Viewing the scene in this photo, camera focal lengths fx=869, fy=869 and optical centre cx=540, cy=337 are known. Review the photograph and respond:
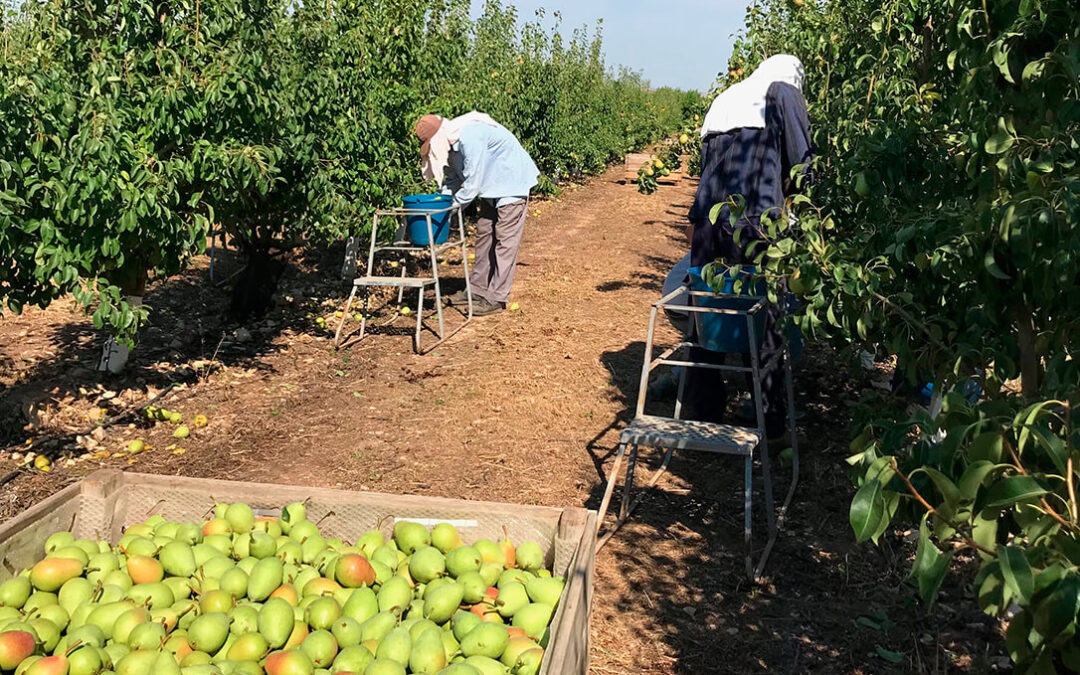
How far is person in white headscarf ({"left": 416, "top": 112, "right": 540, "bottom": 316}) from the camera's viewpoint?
796 centimetres

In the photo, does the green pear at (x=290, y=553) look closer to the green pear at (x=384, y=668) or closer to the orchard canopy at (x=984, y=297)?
the green pear at (x=384, y=668)

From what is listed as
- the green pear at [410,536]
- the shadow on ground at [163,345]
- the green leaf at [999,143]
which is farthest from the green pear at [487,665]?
the shadow on ground at [163,345]

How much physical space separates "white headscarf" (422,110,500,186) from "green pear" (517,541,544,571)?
6.12m

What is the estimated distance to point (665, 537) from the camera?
4.29 meters

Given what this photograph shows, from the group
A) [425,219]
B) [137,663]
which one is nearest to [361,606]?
[137,663]

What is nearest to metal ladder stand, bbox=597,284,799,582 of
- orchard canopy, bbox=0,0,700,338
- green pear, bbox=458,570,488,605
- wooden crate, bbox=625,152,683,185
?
green pear, bbox=458,570,488,605

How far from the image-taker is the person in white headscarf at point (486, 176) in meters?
7.96

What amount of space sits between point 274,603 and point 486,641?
1.80ft

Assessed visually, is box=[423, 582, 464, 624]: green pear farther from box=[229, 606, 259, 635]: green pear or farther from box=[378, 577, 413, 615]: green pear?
box=[229, 606, 259, 635]: green pear

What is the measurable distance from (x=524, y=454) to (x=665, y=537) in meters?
1.29

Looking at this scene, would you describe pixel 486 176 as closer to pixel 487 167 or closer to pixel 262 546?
pixel 487 167

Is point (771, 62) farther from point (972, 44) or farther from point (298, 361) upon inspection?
point (298, 361)

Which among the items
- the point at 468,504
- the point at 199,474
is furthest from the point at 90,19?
the point at 468,504

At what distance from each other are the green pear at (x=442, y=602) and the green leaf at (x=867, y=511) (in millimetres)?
1174
